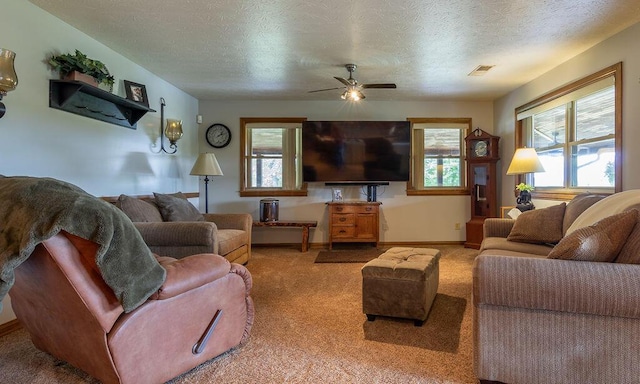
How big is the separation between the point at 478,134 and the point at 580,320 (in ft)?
13.1

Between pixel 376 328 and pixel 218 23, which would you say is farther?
pixel 218 23

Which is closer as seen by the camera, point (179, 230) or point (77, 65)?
point (77, 65)

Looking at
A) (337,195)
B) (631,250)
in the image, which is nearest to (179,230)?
(337,195)

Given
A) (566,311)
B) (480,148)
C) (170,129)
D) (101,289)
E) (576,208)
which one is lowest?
(566,311)

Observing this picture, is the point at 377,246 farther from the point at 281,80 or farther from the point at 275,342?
the point at 275,342

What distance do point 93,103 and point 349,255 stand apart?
319cm

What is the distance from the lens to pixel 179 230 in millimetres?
2881

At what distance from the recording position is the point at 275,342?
198cm

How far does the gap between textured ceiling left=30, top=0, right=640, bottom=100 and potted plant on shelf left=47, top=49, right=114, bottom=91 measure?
289 mm

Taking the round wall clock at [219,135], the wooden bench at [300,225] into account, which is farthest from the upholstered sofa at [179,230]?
the round wall clock at [219,135]

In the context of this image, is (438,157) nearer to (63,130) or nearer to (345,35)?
(345,35)

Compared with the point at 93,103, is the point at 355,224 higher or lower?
lower

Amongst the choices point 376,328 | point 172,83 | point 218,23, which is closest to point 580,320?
point 376,328

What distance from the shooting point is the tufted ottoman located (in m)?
2.18
